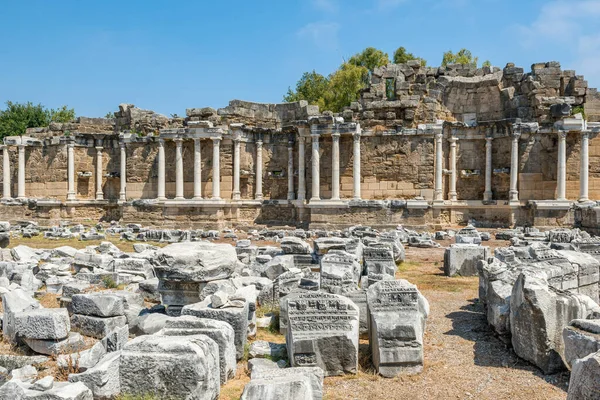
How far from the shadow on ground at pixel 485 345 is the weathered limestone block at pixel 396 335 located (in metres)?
0.92

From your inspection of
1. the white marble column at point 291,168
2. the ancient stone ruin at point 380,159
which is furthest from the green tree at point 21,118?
the white marble column at point 291,168

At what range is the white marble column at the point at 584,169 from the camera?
20219 millimetres

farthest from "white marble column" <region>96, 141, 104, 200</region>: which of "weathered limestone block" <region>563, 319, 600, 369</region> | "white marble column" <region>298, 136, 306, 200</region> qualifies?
"weathered limestone block" <region>563, 319, 600, 369</region>

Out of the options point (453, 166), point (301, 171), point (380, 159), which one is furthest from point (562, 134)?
point (301, 171)

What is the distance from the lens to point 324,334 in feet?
19.3

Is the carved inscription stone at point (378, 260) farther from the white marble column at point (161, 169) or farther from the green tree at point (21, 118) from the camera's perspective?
the green tree at point (21, 118)

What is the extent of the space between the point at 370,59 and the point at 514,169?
21.9m

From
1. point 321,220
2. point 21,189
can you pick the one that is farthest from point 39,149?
point 321,220

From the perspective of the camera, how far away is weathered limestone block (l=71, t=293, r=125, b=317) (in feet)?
23.9

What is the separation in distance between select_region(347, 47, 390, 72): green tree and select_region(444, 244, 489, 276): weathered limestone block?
30.0 m

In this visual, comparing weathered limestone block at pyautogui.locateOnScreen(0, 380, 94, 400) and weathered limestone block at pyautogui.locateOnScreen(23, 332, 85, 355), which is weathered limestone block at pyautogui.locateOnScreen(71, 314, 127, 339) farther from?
weathered limestone block at pyautogui.locateOnScreen(0, 380, 94, 400)

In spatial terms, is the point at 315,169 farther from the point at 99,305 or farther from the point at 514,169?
the point at 99,305

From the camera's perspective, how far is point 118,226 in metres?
23.8

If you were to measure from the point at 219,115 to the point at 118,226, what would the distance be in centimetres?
725
